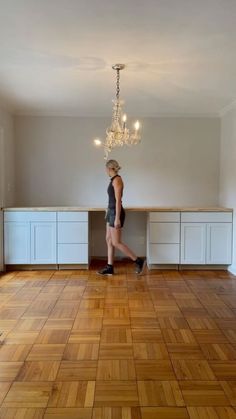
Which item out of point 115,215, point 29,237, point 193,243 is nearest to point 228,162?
point 193,243

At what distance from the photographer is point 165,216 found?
472 cm

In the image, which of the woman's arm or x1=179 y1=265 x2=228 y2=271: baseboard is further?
x1=179 y1=265 x2=228 y2=271: baseboard

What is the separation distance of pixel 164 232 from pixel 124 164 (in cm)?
129

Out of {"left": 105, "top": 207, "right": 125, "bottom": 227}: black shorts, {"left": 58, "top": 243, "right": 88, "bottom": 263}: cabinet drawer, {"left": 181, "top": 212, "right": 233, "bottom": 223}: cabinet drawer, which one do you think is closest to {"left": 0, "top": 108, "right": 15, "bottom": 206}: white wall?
{"left": 58, "top": 243, "right": 88, "bottom": 263}: cabinet drawer

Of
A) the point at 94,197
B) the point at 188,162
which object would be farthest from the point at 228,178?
the point at 94,197

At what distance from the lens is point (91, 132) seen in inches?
210

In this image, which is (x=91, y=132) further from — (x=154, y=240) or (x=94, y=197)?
(x=154, y=240)

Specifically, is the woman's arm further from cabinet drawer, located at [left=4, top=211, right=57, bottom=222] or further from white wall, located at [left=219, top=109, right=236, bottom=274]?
white wall, located at [left=219, top=109, right=236, bottom=274]

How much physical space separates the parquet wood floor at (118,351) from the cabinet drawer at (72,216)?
3.20 ft

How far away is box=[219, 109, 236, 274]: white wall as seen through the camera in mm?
4715

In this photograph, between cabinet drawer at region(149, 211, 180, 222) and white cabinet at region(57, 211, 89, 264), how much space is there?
2.97ft

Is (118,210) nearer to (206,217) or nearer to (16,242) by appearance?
(206,217)

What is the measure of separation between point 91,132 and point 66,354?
370cm

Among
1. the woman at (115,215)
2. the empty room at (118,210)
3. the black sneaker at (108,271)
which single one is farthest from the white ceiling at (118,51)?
the black sneaker at (108,271)
